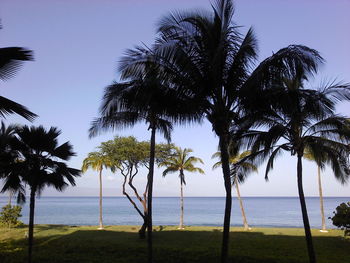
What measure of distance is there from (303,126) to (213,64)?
17.7 ft

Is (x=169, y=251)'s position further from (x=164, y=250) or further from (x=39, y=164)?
(x=39, y=164)

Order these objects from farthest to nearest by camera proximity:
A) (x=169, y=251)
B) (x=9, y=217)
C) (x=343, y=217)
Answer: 1. (x=9, y=217)
2. (x=343, y=217)
3. (x=169, y=251)

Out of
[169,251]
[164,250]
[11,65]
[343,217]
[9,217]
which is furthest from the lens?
[9,217]

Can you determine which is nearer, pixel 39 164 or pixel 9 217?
pixel 39 164

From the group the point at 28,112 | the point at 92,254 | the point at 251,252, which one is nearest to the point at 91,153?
the point at 92,254

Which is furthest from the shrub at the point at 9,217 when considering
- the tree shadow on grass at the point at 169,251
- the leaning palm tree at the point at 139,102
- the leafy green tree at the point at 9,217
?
the leaning palm tree at the point at 139,102

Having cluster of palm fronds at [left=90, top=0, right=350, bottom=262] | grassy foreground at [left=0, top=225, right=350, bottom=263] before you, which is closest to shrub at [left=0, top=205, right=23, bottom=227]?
grassy foreground at [left=0, top=225, right=350, bottom=263]

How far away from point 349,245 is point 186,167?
20157 mm

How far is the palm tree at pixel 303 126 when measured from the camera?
1144 centimetres

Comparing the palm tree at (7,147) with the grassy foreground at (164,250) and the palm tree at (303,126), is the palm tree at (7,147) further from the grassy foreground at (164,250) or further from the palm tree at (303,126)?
the palm tree at (303,126)

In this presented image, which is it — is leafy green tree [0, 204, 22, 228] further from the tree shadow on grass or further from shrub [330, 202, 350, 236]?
shrub [330, 202, 350, 236]

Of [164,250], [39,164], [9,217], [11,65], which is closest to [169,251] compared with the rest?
[164,250]

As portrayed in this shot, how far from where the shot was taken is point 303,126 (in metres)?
12.8

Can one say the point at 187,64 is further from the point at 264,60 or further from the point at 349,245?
the point at 349,245
